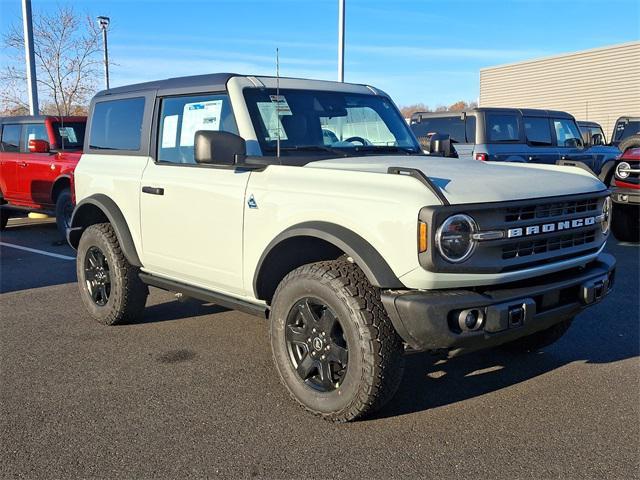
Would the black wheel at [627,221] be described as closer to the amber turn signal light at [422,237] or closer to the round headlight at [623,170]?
the round headlight at [623,170]

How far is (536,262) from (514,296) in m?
0.34

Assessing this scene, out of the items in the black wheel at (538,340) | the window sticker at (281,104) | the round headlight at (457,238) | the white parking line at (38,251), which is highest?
the window sticker at (281,104)

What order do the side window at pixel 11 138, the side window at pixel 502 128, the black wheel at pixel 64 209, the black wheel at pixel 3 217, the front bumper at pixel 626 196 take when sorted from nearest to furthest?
the front bumper at pixel 626 196 → the black wheel at pixel 64 209 → the side window at pixel 11 138 → the side window at pixel 502 128 → the black wheel at pixel 3 217

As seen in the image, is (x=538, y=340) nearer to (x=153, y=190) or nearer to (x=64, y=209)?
(x=153, y=190)

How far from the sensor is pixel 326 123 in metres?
4.42

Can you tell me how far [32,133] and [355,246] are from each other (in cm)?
882

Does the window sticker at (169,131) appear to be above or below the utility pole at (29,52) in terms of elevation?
below

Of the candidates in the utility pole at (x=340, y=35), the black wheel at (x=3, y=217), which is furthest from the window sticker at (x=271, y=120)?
the utility pole at (x=340, y=35)

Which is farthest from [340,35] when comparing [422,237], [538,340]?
[422,237]

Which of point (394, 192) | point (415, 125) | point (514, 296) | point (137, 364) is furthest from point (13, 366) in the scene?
point (415, 125)

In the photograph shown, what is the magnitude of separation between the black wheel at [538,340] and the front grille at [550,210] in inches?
37.3

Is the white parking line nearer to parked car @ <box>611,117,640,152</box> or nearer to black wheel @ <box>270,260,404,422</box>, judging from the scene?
black wheel @ <box>270,260,404,422</box>

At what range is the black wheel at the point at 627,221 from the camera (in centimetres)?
880

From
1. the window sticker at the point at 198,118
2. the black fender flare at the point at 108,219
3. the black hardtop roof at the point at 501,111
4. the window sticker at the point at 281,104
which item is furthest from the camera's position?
the black hardtop roof at the point at 501,111
